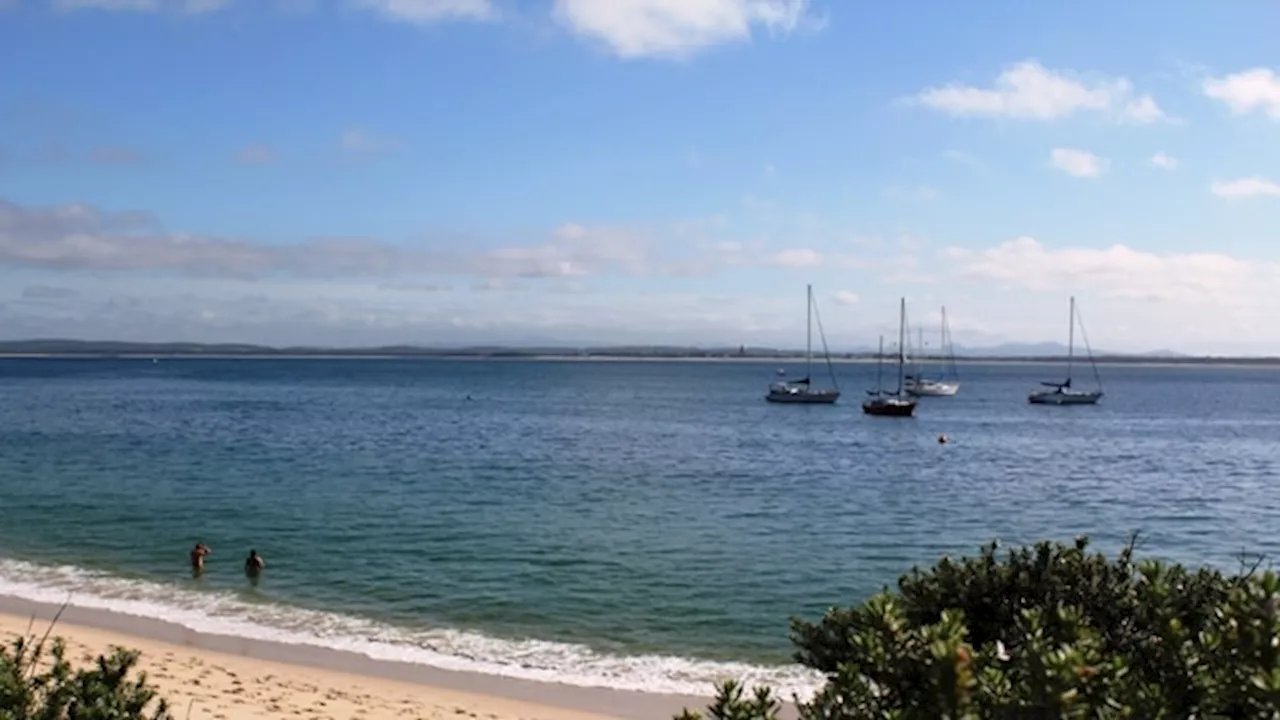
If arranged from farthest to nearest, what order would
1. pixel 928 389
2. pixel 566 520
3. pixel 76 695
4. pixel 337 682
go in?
1. pixel 928 389
2. pixel 566 520
3. pixel 337 682
4. pixel 76 695

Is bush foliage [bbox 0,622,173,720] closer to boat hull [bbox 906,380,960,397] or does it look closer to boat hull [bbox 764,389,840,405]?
boat hull [bbox 764,389,840,405]

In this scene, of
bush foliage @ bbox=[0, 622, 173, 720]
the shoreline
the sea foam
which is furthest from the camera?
the sea foam

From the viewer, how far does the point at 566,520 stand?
116 feet

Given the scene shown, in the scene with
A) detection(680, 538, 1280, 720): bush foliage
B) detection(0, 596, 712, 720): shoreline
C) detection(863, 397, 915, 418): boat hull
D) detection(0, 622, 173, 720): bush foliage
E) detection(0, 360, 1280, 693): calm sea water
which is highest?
detection(680, 538, 1280, 720): bush foliage

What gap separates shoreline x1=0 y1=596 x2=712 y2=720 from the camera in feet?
51.6

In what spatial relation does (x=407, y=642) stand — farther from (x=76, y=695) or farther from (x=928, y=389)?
(x=928, y=389)

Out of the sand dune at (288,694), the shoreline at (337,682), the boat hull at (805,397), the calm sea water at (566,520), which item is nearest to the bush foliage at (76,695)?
the sand dune at (288,694)

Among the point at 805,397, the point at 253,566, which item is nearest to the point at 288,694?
the point at 253,566

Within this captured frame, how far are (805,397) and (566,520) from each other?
250ft

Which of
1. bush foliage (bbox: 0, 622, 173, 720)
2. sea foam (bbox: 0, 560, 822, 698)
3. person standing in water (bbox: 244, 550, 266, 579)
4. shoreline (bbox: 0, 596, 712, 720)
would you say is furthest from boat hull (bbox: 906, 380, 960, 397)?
bush foliage (bbox: 0, 622, 173, 720)

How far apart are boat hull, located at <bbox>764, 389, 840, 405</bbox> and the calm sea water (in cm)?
2578

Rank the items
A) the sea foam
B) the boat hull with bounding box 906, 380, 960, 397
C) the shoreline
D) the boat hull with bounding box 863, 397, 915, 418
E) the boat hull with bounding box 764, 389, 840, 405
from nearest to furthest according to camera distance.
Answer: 1. the shoreline
2. the sea foam
3. the boat hull with bounding box 863, 397, 915, 418
4. the boat hull with bounding box 764, 389, 840, 405
5. the boat hull with bounding box 906, 380, 960, 397

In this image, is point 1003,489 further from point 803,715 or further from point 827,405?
point 827,405

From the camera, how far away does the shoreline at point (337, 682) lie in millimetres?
15742
